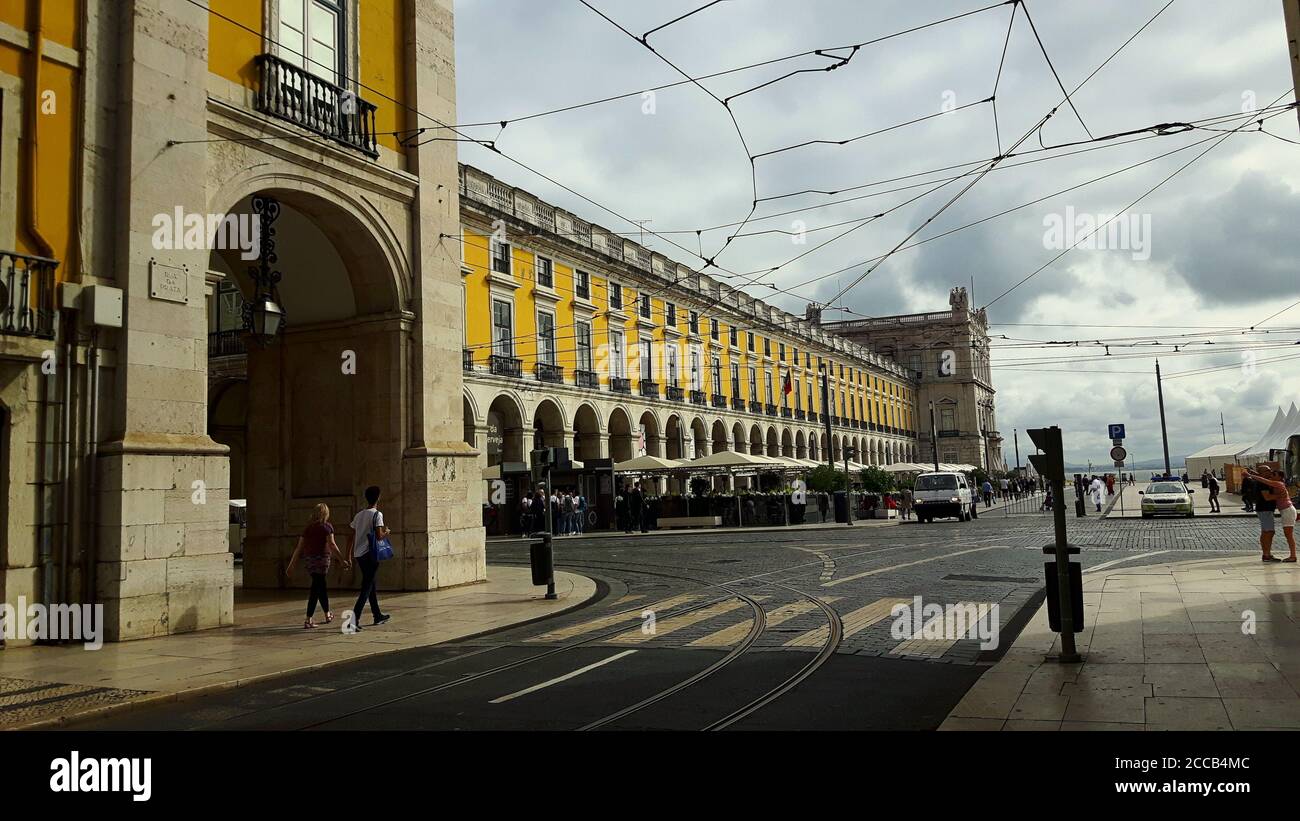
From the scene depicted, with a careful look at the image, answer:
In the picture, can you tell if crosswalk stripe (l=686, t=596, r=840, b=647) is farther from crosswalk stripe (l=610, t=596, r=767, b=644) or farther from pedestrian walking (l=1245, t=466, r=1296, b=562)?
pedestrian walking (l=1245, t=466, r=1296, b=562)

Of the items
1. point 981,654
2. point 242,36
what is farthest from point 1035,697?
point 242,36

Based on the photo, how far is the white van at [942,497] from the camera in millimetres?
32906

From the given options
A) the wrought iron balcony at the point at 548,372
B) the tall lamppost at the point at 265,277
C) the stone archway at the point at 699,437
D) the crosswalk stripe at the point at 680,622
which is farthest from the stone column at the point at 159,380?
the stone archway at the point at 699,437

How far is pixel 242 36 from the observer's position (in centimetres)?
1212

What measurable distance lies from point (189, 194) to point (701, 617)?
7896 millimetres

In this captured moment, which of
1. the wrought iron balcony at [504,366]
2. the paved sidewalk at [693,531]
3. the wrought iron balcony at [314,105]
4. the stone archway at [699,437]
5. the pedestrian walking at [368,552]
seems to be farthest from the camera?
the stone archway at [699,437]

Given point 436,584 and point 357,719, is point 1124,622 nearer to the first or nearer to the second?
point 357,719

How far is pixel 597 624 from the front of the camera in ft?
34.6

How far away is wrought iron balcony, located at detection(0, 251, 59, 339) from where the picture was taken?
30.5 ft

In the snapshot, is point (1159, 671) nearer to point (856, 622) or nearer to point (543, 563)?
point (856, 622)

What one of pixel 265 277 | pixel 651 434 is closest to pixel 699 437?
pixel 651 434

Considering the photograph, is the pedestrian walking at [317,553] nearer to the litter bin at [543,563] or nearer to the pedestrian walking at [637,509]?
the litter bin at [543,563]

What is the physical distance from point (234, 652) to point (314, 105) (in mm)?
7818

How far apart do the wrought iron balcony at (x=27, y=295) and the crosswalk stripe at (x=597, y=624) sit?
610cm
